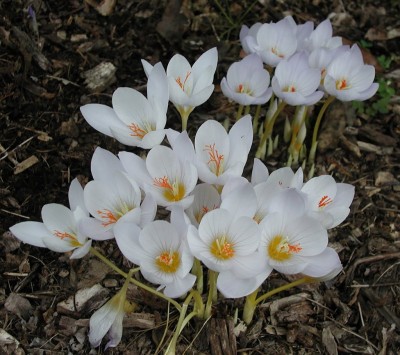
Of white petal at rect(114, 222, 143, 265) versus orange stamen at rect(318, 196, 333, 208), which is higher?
white petal at rect(114, 222, 143, 265)

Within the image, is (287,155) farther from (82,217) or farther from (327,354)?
(82,217)

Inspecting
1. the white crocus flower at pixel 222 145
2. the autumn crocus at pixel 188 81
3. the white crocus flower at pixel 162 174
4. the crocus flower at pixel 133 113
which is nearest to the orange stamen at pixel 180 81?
the autumn crocus at pixel 188 81

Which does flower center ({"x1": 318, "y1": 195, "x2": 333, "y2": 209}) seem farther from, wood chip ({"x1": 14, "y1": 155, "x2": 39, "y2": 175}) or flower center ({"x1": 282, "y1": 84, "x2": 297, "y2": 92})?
wood chip ({"x1": 14, "y1": 155, "x2": 39, "y2": 175})

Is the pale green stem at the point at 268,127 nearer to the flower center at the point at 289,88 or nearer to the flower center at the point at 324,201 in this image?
the flower center at the point at 289,88

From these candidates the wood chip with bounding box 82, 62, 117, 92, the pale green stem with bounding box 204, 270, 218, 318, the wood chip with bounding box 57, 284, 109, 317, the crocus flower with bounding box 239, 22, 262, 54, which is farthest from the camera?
the wood chip with bounding box 82, 62, 117, 92

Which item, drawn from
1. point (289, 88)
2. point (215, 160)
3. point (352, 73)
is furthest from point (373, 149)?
point (215, 160)

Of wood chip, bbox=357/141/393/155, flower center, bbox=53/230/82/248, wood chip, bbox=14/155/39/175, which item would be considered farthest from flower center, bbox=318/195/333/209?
wood chip, bbox=14/155/39/175

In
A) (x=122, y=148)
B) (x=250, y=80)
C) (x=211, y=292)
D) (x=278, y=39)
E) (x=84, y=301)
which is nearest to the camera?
(x=211, y=292)

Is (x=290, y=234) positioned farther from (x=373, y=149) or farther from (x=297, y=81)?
(x=373, y=149)
